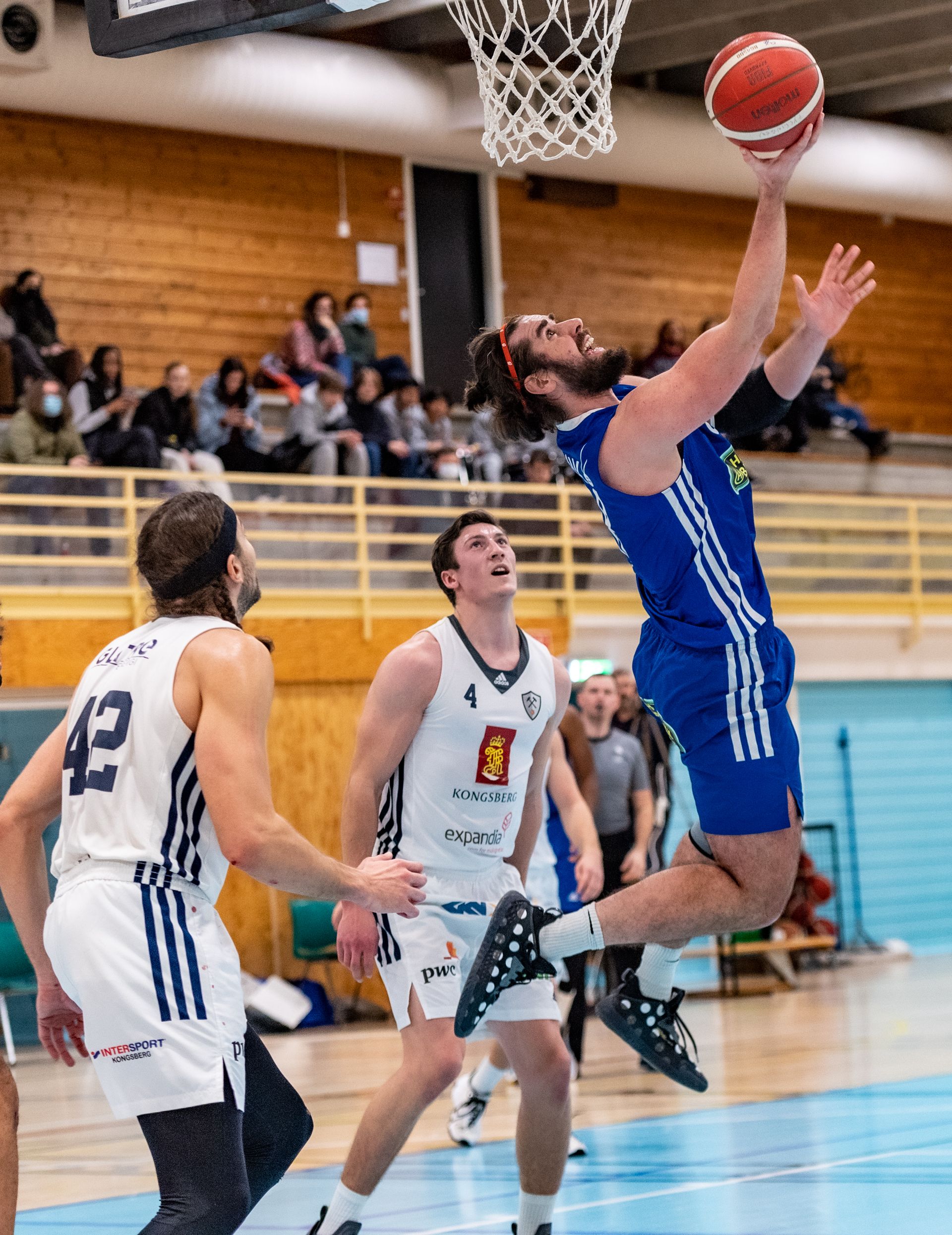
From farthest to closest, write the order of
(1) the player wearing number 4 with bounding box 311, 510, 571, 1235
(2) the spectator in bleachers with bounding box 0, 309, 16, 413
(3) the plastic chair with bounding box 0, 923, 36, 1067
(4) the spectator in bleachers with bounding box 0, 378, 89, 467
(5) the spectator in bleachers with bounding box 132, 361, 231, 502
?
1. (2) the spectator in bleachers with bounding box 0, 309, 16, 413
2. (5) the spectator in bleachers with bounding box 132, 361, 231, 502
3. (4) the spectator in bleachers with bounding box 0, 378, 89, 467
4. (3) the plastic chair with bounding box 0, 923, 36, 1067
5. (1) the player wearing number 4 with bounding box 311, 510, 571, 1235

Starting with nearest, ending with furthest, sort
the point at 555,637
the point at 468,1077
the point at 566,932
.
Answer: the point at 566,932, the point at 468,1077, the point at 555,637

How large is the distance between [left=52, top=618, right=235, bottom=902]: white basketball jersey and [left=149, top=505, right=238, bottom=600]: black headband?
0.12 m

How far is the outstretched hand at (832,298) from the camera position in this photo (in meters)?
4.63

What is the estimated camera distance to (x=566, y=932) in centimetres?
467

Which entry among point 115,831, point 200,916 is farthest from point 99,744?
point 200,916

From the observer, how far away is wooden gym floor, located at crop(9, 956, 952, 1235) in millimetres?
5641

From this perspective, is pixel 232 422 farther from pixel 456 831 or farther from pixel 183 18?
pixel 456 831

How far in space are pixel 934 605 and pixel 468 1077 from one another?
1158cm

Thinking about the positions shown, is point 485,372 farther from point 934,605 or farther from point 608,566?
point 934,605

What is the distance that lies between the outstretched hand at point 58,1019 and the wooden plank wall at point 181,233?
518 inches

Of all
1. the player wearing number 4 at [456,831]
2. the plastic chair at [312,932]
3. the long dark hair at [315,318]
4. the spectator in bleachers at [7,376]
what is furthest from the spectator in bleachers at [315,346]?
the player wearing number 4 at [456,831]

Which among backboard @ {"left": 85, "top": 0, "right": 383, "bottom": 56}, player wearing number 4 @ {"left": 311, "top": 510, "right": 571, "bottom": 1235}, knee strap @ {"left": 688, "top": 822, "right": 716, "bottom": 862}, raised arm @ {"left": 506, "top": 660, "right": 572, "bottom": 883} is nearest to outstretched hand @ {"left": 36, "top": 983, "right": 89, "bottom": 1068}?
player wearing number 4 @ {"left": 311, "top": 510, "right": 571, "bottom": 1235}

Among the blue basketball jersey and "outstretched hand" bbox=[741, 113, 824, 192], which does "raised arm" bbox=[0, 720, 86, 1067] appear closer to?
the blue basketball jersey

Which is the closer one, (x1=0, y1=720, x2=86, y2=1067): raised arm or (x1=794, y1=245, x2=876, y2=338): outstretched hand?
(x1=0, y1=720, x2=86, y2=1067): raised arm
